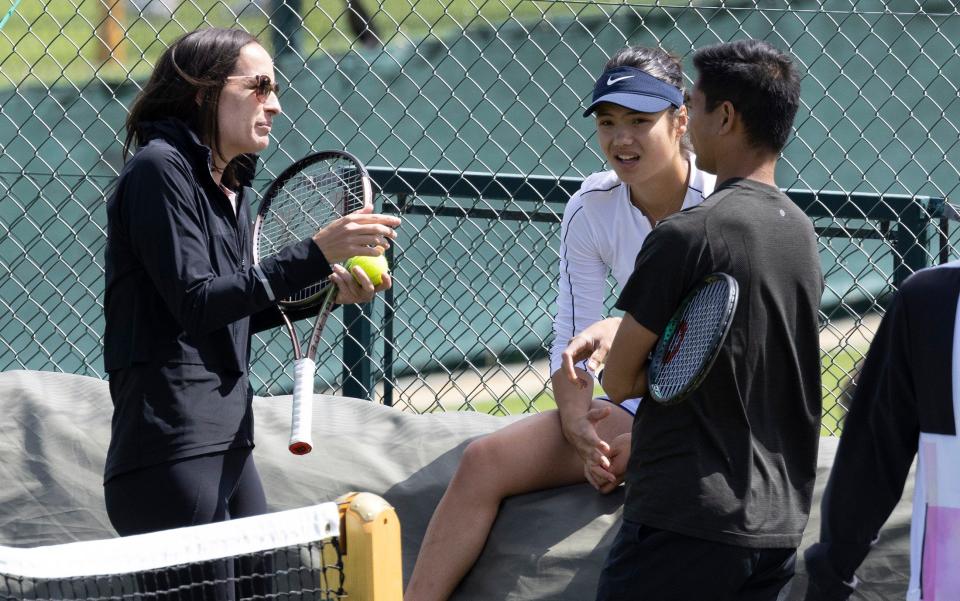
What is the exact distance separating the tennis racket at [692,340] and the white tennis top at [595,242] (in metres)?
0.70

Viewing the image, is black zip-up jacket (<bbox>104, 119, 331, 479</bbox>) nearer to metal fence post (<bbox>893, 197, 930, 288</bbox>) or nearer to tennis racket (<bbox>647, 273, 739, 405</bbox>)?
tennis racket (<bbox>647, 273, 739, 405</bbox>)

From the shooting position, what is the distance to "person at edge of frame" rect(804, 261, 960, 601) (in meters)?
2.01

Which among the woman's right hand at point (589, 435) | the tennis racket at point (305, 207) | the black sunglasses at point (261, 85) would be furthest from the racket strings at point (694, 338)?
the black sunglasses at point (261, 85)

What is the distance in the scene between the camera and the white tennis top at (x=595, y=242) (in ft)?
10.3

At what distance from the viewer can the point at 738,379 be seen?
2385 millimetres

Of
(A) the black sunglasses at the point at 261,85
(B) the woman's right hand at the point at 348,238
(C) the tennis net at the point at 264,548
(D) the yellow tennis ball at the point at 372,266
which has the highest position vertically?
(A) the black sunglasses at the point at 261,85

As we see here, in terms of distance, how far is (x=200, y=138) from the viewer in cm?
277

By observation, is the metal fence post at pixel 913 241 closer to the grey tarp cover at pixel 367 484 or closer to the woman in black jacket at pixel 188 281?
the grey tarp cover at pixel 367 484

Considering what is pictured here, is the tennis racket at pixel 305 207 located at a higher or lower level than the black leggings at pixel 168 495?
higher

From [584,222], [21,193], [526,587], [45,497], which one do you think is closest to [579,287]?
[584,222]

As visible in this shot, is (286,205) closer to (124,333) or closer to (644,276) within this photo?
(124,333)

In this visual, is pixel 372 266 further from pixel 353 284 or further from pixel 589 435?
pixel 589 435

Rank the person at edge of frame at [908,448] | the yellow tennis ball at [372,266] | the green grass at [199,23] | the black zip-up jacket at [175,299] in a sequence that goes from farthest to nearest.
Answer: the green grass at [199,23], the yellow tennis ball at [372,266], the black zip-up jacket at [175,299], the person at edge of frame at [908,448]

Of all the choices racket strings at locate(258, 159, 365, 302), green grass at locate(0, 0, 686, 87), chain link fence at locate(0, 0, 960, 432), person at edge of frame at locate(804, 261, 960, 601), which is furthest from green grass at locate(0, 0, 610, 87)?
person at edge of frame at locate(804, 261, 960, 601)
